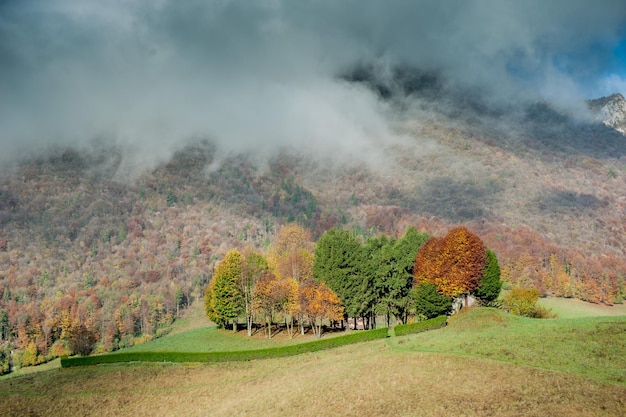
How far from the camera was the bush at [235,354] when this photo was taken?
208ft

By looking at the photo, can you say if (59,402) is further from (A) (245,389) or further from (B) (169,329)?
(B) (169,329)

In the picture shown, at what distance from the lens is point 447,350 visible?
4847cm

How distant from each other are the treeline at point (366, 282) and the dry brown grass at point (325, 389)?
2128cm

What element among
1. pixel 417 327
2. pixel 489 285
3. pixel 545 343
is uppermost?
pixel 489 285

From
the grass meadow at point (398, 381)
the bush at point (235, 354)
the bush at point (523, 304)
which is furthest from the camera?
the bush at point (523, 304)

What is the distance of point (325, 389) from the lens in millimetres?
43188

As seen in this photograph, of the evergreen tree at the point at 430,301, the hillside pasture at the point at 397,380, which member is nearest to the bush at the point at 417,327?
the hillside pasture at the point at 397,380

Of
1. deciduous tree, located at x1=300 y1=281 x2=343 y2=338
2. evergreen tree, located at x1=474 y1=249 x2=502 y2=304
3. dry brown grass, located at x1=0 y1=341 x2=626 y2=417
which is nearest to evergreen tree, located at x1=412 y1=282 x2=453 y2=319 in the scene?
evergreen tree, located at x1=474 y1=249 x2=502 y2=304

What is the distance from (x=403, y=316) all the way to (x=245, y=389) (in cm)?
4684

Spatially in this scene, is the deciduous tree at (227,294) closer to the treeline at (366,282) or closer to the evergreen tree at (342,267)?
the treeline at (366,282)

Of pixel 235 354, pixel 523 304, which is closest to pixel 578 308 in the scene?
pixel 523 304

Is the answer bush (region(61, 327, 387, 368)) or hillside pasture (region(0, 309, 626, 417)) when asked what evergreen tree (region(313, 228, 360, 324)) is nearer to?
bush (region(61, 327, 387, 368))

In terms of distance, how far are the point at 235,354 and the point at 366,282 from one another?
29284mm

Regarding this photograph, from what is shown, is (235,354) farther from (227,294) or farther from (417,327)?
(227,294)
